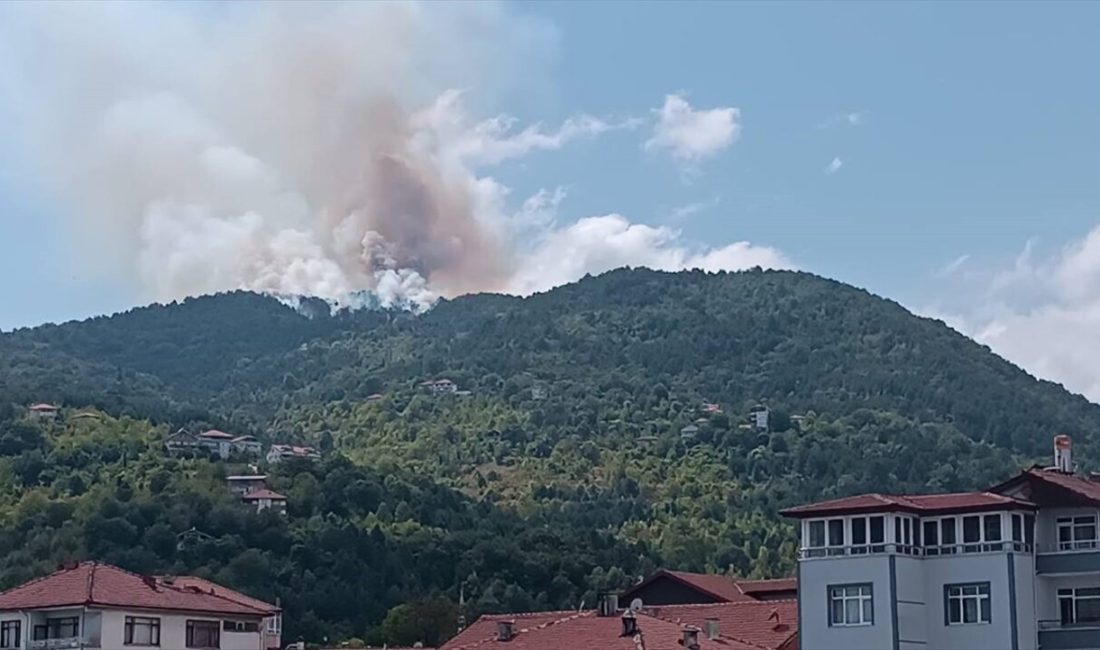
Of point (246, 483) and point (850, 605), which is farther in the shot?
point (246, 483)

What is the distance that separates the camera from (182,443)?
190m

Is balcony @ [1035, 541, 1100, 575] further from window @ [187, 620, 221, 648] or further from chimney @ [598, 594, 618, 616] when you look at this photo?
window @ [187, 620, 221, 648]

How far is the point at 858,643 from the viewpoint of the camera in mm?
61406

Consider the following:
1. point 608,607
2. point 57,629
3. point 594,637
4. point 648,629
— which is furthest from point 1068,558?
point 57,629

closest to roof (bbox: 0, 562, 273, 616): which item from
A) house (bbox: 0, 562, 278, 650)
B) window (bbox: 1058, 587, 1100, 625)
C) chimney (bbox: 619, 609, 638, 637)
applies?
house (bbox: 0, 562, 278, 650)

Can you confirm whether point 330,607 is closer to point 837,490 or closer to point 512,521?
point 512,521

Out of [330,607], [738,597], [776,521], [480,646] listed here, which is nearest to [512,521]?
[776,521]

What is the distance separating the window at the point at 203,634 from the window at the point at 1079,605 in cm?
2993

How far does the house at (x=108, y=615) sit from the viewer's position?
70.6 m

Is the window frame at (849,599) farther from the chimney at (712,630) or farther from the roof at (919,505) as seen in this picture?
the chimney at (712,630)

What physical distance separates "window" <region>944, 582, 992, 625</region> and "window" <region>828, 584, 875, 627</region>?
2269mm

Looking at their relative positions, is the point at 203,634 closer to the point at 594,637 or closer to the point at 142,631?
the point at 142,631

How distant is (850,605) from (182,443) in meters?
135

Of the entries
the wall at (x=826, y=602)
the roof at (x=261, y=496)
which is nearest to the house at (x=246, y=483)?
the roof at (x=261, y=496)
